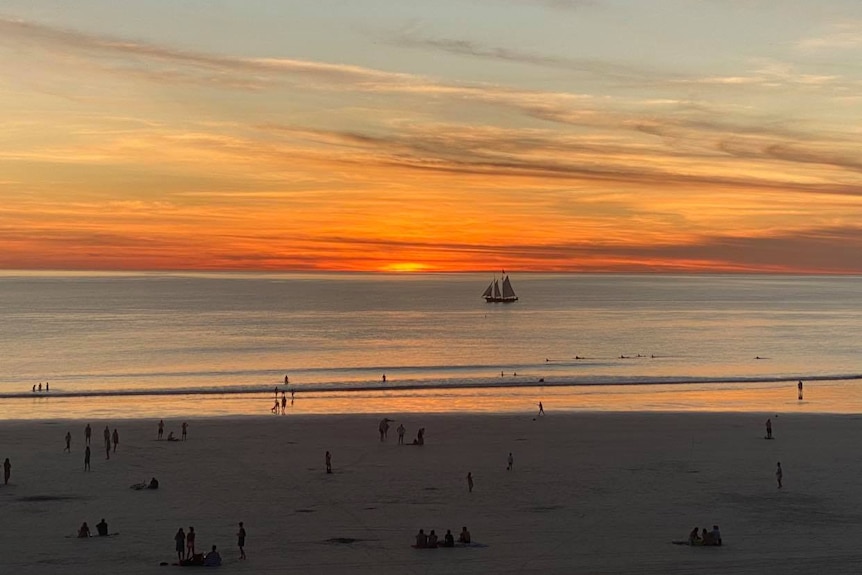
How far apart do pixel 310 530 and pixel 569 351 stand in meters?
83.3

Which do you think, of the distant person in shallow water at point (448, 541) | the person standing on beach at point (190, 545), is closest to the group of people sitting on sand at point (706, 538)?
the distant person in shallow water at point (448, 541)

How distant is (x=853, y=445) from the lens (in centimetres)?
4356

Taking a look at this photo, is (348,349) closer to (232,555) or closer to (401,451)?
(401,451)

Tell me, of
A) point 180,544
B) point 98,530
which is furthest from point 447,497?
point 98,530

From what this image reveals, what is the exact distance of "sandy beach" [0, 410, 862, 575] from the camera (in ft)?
84.4

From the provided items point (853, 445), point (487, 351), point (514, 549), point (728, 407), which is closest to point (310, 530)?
point (514, 549)

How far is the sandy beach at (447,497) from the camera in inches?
1013

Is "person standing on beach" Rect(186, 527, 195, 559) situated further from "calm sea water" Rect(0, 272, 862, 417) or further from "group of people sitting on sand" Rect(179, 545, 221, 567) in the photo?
"calm sea water" Rect(0, 272, 862, 417)

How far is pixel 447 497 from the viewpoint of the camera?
1293 inches

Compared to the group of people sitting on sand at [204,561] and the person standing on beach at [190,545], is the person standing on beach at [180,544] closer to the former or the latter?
the person standing on beach at [190,545]

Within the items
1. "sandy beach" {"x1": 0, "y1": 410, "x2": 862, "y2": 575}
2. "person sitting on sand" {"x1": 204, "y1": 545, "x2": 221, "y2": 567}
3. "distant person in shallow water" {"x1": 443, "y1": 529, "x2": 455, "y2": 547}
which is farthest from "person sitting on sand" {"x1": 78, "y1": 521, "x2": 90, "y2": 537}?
"distant person in shallow water" {"x1": 443, "y1": 529, "x2": 455, "y2": 547}

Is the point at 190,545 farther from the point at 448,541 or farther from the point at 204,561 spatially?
the point at 448,541

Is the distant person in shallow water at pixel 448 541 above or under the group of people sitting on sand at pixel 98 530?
under

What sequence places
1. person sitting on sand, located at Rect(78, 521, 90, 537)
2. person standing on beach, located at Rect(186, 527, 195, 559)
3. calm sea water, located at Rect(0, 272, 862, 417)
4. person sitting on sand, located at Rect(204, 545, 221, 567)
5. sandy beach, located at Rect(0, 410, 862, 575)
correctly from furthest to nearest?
calm sea water, located at Rect(0, 272, 862, 417) → person sitting on sand, located at Rect(78, 521, 90, 537) → sandy beach, located at Rect(0, 410, 862, 575) → person standing on beach, located at Rect(186, 527, 195, 559) → person sitting on sand, located at Rect(204, 545, 221, 567)
